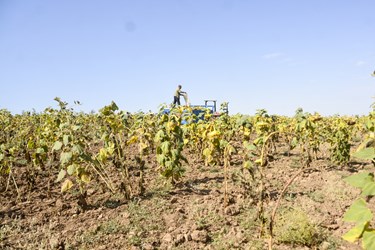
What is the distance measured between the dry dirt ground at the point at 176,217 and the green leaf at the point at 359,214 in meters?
2.27

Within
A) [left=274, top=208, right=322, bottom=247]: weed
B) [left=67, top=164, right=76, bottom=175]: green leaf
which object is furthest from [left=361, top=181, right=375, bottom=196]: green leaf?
[left=67, top=164, right=76, bottom=175]: green leaf

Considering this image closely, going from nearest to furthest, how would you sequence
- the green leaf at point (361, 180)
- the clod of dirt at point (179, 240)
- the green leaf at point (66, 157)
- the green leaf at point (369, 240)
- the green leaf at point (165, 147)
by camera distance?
1. the green leaf at point (369, 240)
2. the green leaf at point (361, 180)
3. the clod of dirt at point (179, 240)
4. the green leaf at point (66, 157)
5. the green leaf at point (165, 147)

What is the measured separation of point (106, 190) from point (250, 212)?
100 inches

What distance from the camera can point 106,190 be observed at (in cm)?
563

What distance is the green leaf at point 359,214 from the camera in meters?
1.44

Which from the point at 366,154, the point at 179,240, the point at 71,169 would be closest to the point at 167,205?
the point at 179,240

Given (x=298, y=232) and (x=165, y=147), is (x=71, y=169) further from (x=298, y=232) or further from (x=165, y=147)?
(x=298, y=232)

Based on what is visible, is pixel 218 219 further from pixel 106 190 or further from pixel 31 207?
pixel 31 207

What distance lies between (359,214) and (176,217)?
3.14 meters

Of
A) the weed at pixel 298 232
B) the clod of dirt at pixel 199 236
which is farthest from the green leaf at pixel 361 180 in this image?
the clod of dirt at pixel 199 236

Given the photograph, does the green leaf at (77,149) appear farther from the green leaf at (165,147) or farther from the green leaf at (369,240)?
the green leaf at (369,240)

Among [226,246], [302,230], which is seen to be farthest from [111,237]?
[302,230]

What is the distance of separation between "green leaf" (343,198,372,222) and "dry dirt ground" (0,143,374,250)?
2.27 metres

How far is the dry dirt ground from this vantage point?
373 centimetres
